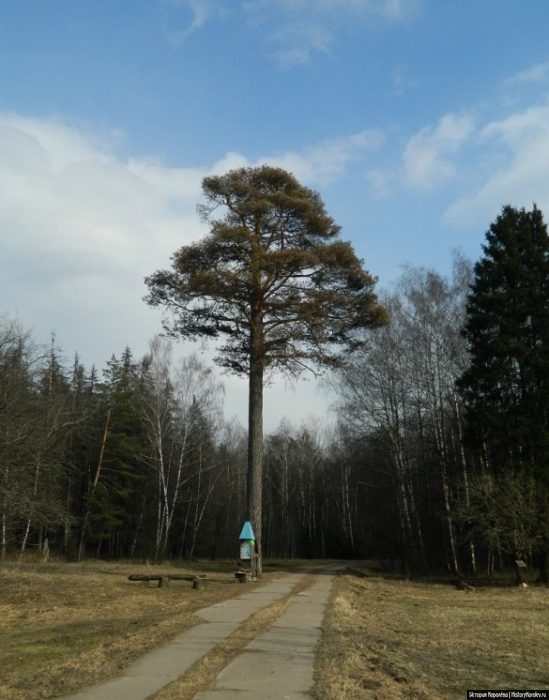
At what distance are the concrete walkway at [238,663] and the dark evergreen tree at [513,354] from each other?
531 inches

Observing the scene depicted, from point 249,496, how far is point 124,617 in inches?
370

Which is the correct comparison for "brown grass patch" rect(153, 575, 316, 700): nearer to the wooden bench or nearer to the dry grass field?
the dry grass field

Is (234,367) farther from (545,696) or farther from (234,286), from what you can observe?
(545,696)

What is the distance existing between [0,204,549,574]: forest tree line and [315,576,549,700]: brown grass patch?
7.18 m

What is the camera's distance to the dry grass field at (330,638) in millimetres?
6359

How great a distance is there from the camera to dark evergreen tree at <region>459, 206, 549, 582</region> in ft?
72.2

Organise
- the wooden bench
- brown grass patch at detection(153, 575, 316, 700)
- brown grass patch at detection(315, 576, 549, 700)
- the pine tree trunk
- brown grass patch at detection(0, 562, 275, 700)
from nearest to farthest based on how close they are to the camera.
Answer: brown grass patch at detection(153, 575, 316, 700) < brown grass patch at detection(315, 576, 549, 700) < brown grass patch at detection(0, 562, 275, 700) < the wooden bench < the pine tree trunk

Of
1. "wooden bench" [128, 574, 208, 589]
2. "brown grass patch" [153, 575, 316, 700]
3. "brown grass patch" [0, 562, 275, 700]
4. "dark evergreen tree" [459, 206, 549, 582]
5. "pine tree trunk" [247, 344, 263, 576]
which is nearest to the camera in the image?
"brown grass patch" [153, 575, 316, 700]

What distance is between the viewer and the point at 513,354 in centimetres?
2288

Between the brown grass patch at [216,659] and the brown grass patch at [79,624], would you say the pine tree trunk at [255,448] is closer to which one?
the brown grass patch at [79,624]

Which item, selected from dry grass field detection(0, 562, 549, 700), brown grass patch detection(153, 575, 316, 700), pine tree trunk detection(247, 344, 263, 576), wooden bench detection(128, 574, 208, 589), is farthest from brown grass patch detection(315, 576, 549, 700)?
pine tree trunk detection(247, 344, 263, 576)

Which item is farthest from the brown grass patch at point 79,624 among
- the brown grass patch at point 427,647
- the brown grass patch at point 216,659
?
the brown grass patch at point 427,647

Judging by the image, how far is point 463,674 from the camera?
7113 millimetres

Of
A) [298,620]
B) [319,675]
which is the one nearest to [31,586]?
[298,620]
